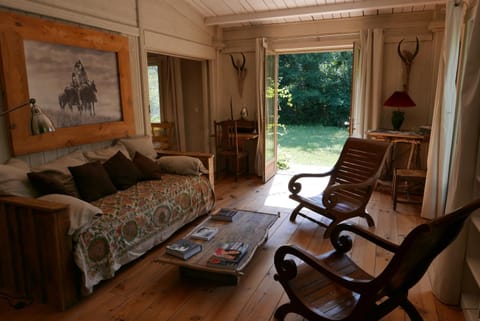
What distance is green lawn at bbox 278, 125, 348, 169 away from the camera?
732 cm

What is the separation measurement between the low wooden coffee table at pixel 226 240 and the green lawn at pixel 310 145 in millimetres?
3575

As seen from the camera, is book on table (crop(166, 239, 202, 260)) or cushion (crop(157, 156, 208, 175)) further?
cushion (crop(157, 156, 208, 175))

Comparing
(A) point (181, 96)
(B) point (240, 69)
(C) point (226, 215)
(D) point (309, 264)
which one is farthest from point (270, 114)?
(D) point (309, 264)

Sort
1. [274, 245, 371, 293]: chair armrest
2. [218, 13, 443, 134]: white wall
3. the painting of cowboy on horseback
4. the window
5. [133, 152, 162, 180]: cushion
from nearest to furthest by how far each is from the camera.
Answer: [274, 245, 371, 293]: chair armrest < the painting of cowboy on horseback < [133, 152, 162, 180]: cushion < [218, 13, 443, 134]: white wall < the window

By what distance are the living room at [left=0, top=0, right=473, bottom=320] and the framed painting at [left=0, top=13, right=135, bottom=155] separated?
0.24 feet

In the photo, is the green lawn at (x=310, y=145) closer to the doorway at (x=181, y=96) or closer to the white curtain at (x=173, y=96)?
the doorway at (x=181, y=96)

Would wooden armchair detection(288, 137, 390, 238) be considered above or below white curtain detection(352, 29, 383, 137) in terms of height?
below

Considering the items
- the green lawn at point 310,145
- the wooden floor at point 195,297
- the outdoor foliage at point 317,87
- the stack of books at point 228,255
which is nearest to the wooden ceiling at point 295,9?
the green lawn at point 310,145

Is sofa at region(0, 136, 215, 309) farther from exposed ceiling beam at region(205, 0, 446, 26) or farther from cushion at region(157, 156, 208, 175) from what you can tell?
exposed ceiling beam at region(205, 0, 446, 26)

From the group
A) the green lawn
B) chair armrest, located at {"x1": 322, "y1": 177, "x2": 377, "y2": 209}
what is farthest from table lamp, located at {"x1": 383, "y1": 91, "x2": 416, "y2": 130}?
the green lawn

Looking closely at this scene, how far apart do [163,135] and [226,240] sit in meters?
4.23

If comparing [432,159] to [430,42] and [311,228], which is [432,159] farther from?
[430,42]

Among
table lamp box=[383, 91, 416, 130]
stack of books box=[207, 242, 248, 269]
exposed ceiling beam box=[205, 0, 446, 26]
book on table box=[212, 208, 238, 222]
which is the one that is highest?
exposed ceiling beam box=[205, 0, 446, 26]

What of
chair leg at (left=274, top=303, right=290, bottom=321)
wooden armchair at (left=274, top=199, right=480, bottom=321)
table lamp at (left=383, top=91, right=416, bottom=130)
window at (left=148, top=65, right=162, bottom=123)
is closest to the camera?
wooden armchair at (left=274, top=199, right=480, bottom=321)
